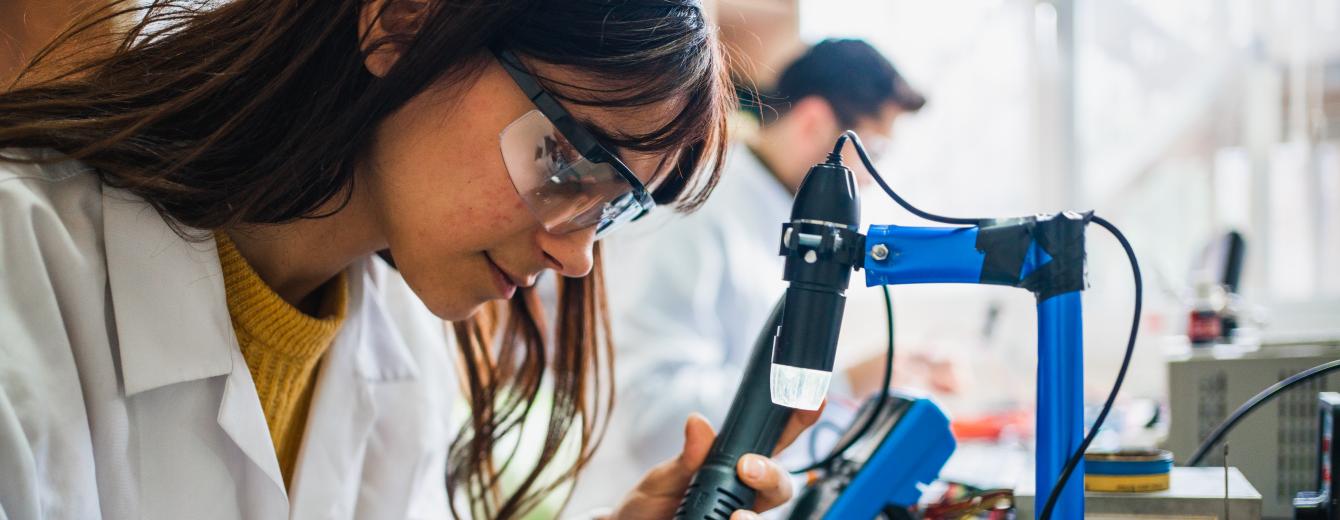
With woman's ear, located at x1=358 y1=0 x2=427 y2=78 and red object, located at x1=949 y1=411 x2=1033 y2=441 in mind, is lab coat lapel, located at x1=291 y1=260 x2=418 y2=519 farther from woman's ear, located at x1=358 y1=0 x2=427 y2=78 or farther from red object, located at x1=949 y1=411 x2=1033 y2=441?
red object, located at x1=949 y1=411 x2=1033 y2=441

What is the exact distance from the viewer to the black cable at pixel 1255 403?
2.93 feet

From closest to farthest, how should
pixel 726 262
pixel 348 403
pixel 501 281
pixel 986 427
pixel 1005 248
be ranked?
1. pixel 1005 248
2. pixel 501 281
3. pixel 348 403
4. pixel 986 427
5. pixel 726 262

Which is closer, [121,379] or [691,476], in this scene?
[121,379]

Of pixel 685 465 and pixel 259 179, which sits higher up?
pixel 259 179

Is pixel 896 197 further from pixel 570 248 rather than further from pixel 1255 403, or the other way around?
pixel 1255 403

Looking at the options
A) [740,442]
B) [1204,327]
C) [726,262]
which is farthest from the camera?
[726,262]

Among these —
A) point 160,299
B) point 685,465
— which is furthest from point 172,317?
point 685,465

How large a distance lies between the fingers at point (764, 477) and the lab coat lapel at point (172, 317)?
0.47 meters

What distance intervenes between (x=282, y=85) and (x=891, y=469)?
2.11 ft

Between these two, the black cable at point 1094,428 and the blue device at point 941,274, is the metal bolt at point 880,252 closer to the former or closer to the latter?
the blue device at point 941,274

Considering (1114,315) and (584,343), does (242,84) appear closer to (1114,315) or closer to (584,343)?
(584,343)

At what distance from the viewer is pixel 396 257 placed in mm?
984

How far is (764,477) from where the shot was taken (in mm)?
846

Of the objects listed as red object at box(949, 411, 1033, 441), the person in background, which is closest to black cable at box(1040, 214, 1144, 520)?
the person in background
